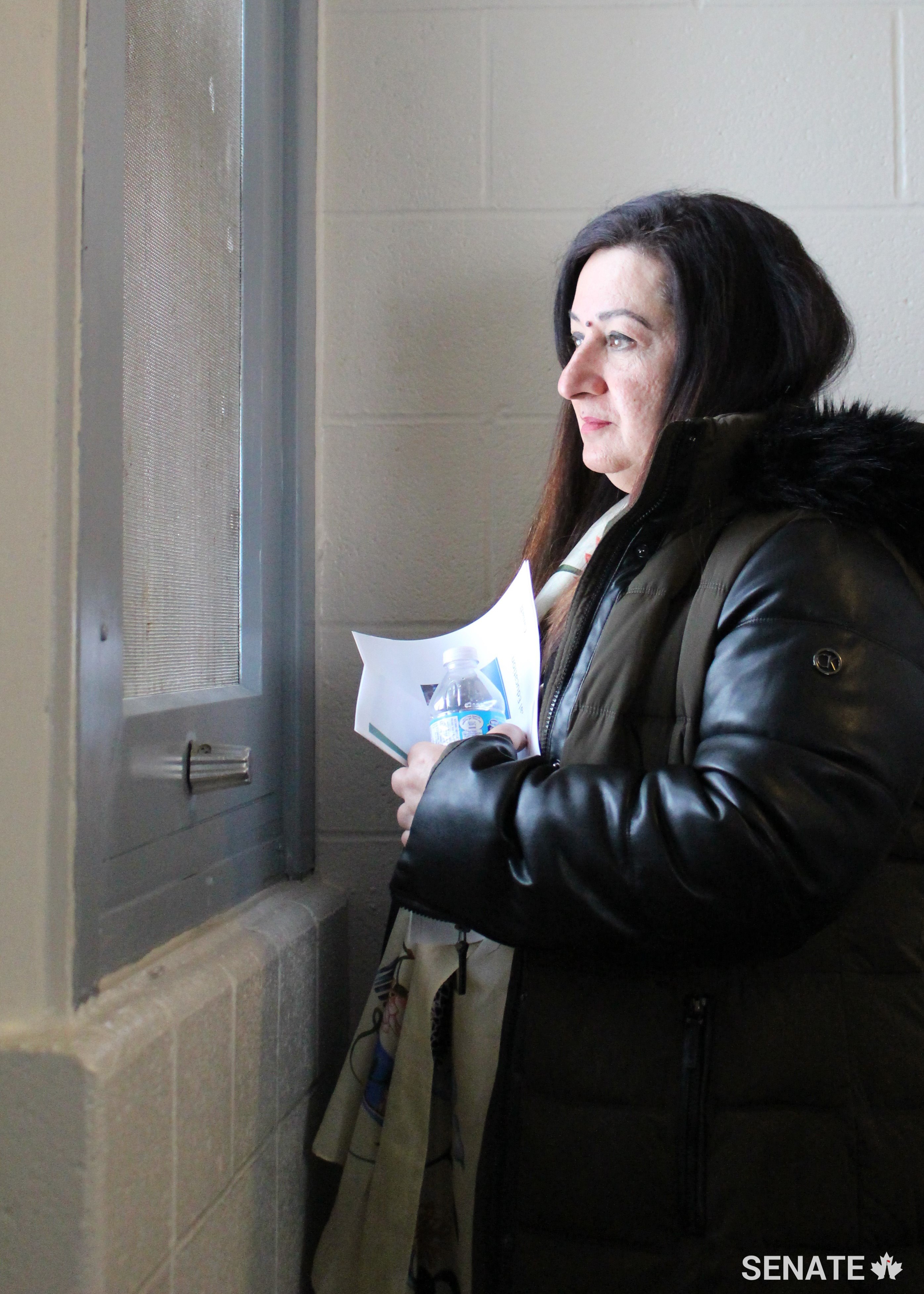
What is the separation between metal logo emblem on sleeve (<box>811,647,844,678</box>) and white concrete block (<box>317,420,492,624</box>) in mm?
706

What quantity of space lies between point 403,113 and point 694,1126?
1.37 metres

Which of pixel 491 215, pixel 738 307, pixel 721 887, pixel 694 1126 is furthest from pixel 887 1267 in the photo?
pixel 491 215

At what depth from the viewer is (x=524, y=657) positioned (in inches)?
39.7

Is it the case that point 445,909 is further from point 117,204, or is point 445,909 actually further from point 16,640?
point 117,204

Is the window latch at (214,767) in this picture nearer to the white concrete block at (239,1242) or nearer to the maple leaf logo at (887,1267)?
the white concrete block at (239,1242)

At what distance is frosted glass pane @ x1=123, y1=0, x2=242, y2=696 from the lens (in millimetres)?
891

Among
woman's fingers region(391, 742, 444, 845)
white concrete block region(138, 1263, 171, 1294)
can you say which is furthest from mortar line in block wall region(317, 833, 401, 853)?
white concrete block region(138, 1263, 171, 1294)

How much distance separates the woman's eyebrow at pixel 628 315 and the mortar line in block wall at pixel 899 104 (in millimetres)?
572

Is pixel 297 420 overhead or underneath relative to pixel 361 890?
overhead

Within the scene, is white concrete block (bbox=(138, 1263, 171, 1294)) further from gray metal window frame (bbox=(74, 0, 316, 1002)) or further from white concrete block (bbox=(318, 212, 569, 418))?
white concrete block (bbox=(318, 212, 569, 418))

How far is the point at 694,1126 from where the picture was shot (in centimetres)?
83

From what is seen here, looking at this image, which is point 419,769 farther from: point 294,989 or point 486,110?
point 486,110

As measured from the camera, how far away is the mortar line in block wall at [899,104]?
142 cm

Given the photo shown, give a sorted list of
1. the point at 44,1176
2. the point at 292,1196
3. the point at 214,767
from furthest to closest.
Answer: the point at 292,1196 < the point at 214,767 < the point at 44,1176
